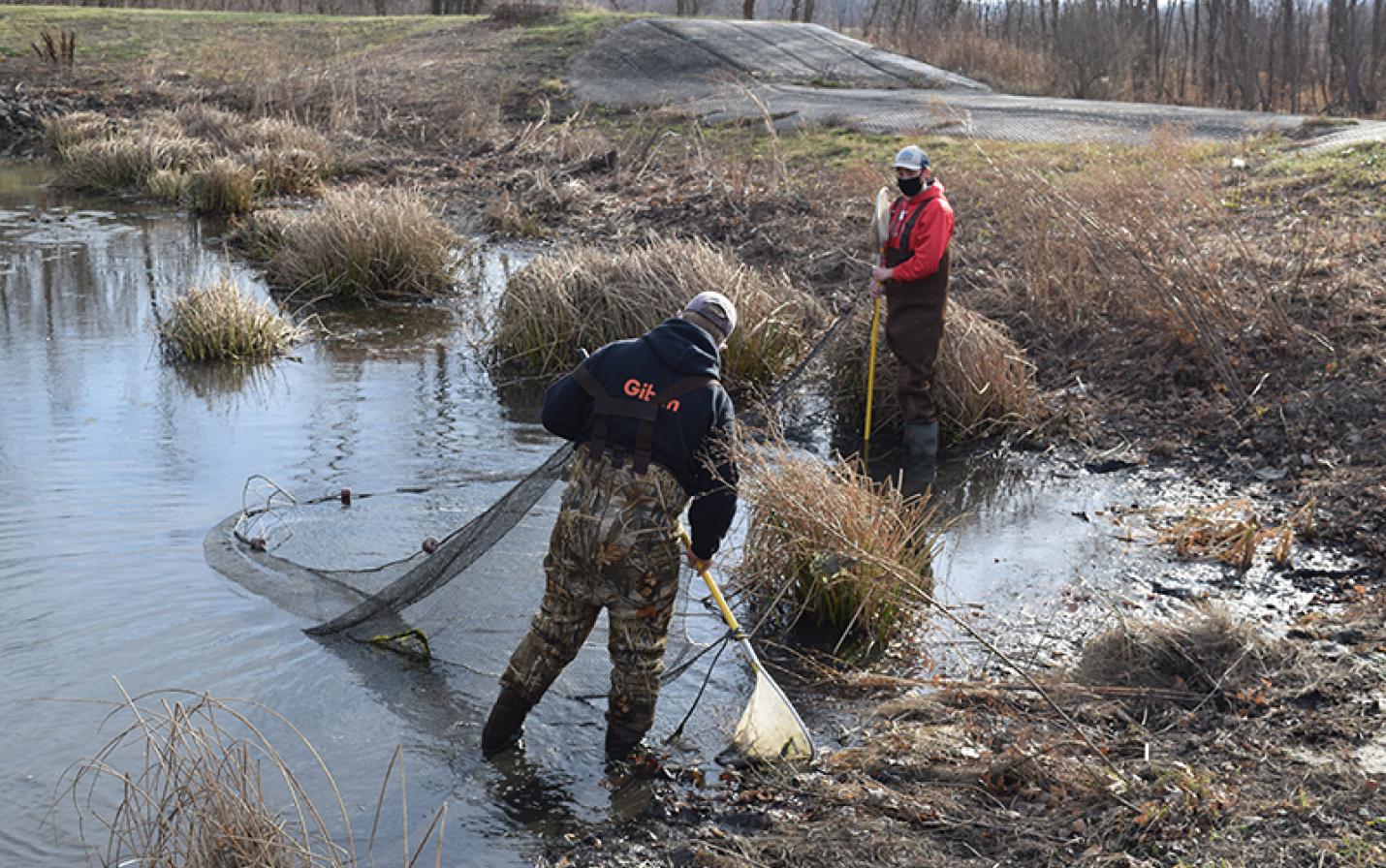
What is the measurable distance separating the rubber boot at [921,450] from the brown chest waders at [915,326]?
0.06m

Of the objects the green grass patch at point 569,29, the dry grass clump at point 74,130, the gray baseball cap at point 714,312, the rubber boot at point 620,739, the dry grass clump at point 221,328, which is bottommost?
the rubber boot at point 620,739

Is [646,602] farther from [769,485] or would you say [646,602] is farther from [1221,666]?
[1221,666]

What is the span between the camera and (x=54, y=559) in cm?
777

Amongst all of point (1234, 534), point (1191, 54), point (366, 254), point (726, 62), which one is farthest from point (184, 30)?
point (1234, 534)

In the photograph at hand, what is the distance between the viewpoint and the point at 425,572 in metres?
6.42

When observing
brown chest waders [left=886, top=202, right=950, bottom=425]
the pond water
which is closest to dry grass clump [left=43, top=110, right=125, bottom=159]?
the pond water

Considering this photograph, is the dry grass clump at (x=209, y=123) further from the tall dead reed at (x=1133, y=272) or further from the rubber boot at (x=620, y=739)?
the rubber boot at (x=620, y=739)

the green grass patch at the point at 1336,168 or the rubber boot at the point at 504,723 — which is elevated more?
the green grass patch at the point at 1336,168

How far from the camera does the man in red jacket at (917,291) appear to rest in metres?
8.95

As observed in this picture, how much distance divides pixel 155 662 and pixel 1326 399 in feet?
26.7

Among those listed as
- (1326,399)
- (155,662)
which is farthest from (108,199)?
(1326,399)

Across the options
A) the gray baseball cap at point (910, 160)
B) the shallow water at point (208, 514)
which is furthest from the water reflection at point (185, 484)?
the gray baseball cap at point (910, 160)

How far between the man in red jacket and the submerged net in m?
2.95

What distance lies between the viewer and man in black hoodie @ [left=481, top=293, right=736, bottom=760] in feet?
17.1
